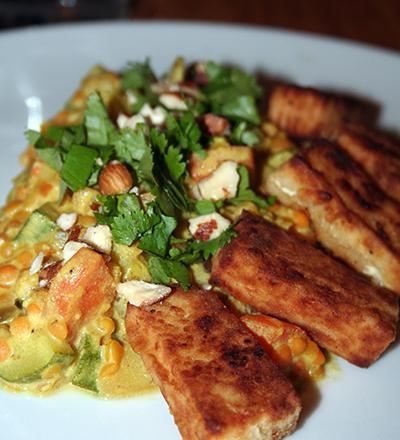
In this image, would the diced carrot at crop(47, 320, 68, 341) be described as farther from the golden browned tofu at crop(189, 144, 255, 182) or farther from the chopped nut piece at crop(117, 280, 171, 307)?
the golden browned tofu at crop(189, 144, 255, 182)

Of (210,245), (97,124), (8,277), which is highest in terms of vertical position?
(97,124)

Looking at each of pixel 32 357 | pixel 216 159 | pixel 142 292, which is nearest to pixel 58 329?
pixel 32 357

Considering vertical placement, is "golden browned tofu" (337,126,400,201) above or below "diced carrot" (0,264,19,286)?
above

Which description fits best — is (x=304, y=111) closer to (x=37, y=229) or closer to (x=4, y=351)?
(x=37, y=229)

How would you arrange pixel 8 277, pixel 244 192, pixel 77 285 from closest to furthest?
1. pixel 77 285
2. pixel 8 277
3. pixel 244 192

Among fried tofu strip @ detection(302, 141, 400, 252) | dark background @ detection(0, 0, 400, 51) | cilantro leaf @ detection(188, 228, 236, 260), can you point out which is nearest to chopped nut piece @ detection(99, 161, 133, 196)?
cilantro leaf @ detection(188, 228, 236, 260)

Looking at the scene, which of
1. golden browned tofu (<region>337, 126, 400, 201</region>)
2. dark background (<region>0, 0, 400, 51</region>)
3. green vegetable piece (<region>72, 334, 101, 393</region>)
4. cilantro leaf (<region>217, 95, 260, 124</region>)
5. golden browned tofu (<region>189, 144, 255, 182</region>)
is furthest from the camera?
dark background (<region>0, 0, 400, 51</region>)

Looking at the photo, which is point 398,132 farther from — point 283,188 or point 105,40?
point 105,40

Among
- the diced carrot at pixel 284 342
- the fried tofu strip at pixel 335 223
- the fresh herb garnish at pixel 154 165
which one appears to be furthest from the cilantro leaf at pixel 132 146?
the diced carrot at pixel 284 342

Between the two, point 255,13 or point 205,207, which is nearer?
point 205,207
